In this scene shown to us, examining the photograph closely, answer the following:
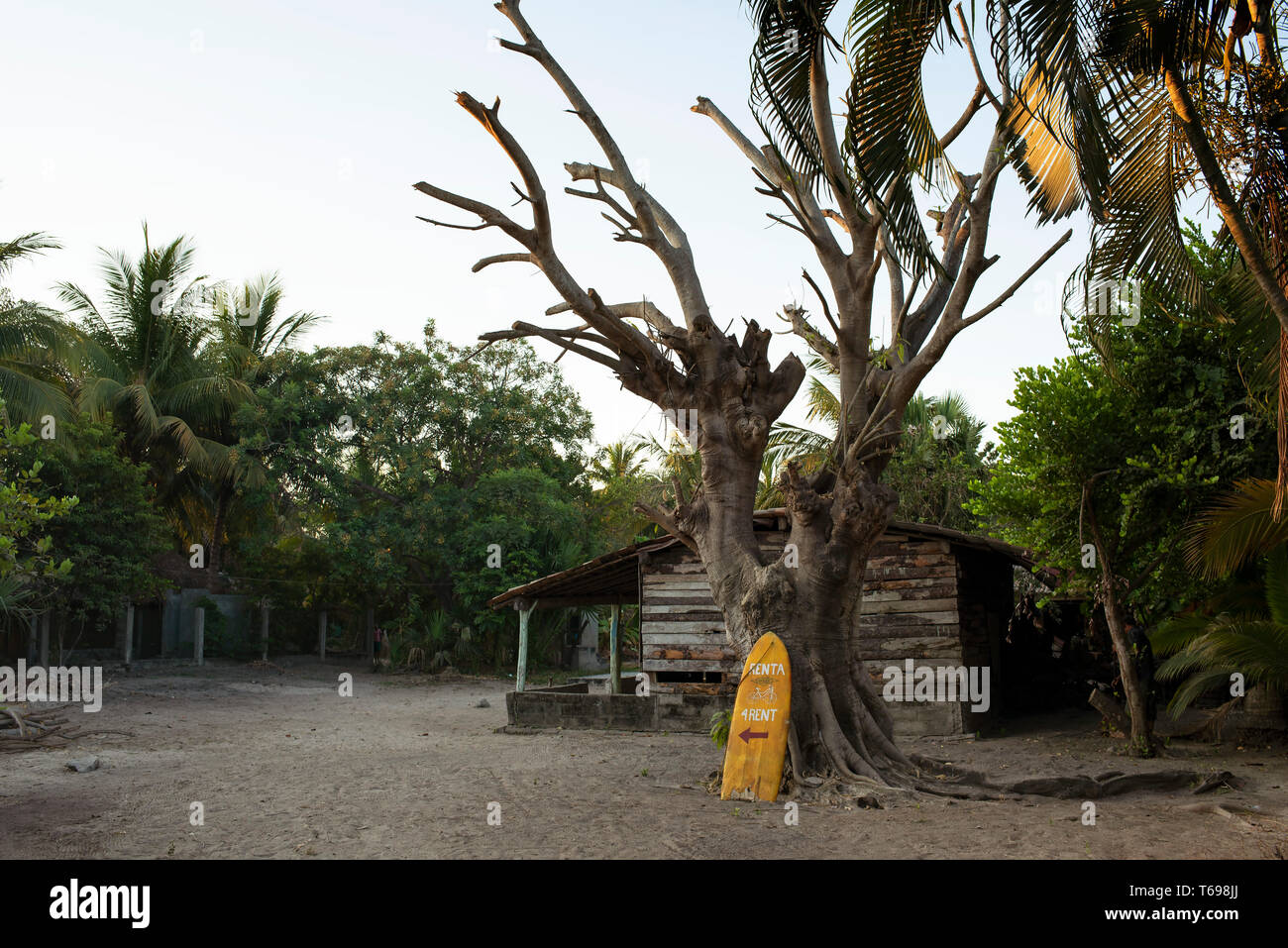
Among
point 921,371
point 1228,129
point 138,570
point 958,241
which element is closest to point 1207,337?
point 958,241

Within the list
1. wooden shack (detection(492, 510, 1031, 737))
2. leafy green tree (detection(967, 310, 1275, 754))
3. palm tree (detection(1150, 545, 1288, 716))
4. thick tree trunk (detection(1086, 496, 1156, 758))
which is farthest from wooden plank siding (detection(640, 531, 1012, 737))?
palm tree (detection(1150, 545, 1288, 716))

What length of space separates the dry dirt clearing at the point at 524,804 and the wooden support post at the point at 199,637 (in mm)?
9501

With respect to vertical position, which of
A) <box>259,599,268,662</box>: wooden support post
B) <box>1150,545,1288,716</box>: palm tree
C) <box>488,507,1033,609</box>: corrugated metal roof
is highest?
<box>488,507,1033,609</box>: corrugated metal roof

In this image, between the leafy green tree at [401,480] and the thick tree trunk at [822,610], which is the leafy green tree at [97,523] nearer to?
the leafy green tree at [401,480]

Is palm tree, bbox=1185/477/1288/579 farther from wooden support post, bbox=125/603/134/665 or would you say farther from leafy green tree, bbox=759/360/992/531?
wooden support post, bbox=125/603/134/665

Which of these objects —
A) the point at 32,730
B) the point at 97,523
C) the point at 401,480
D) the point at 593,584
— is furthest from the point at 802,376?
the point at 401,480

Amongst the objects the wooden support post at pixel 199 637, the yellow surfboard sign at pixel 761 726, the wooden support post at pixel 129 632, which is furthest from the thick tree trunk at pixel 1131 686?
the wooden support post at pixel 199 637

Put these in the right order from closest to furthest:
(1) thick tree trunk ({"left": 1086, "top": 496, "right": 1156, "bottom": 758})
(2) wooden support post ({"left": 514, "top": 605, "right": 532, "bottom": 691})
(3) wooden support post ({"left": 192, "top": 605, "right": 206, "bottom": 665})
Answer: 1. (1) thick tree trunk ({"left": 1086, "top": 496, "right": 1156, "bottom": 758})
2. (2) wooden support post ({"left": 514, "top": 605, "right": 532, "bottom": 691})
3. (3) wooden support post ({"left": 192, "top": 605, "right": 206, "bottom": 665})

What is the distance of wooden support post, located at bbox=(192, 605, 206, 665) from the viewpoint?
25641 millimetres

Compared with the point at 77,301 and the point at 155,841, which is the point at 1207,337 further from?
the point at 77,301

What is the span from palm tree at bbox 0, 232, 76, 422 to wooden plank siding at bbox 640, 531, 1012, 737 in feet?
45.3

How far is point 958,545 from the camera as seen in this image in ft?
49.9
